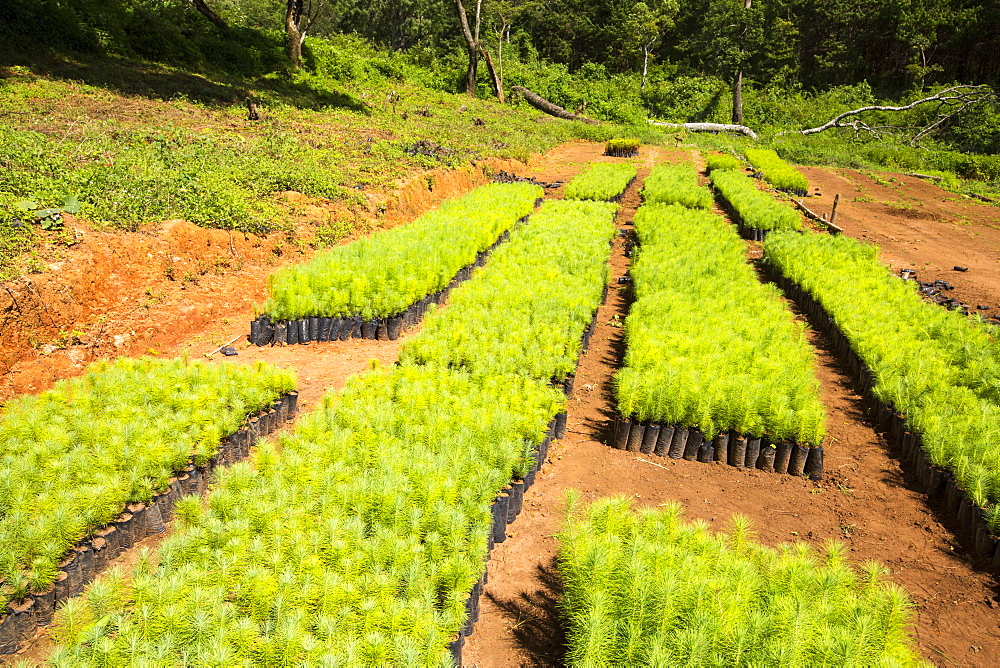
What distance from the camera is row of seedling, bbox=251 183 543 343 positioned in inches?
351

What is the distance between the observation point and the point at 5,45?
16.4 metres

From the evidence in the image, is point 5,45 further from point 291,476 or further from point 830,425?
point 830,425

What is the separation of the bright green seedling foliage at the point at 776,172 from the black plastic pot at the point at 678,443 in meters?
19.2

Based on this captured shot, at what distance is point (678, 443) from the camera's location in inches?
264

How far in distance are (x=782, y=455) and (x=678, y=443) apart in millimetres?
1076

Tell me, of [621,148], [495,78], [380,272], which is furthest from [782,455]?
[495,78]

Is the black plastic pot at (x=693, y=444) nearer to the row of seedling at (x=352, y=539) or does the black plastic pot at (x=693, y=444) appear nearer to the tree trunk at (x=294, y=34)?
the row of seedling at (x=352, y=539)

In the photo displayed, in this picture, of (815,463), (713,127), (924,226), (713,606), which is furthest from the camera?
(713,127)

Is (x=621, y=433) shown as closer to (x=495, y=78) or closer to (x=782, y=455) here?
(x=782, y=455)

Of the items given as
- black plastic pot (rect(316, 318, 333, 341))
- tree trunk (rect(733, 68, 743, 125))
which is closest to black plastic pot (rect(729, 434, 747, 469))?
black plastic pot (rect(316, 318, 333, 341))

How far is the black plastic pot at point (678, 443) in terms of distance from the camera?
6.67 meters

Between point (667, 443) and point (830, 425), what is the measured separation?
2501mm

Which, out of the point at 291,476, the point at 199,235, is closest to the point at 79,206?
the point at 199,235

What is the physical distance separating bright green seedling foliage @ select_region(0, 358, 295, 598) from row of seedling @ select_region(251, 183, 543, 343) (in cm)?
203
